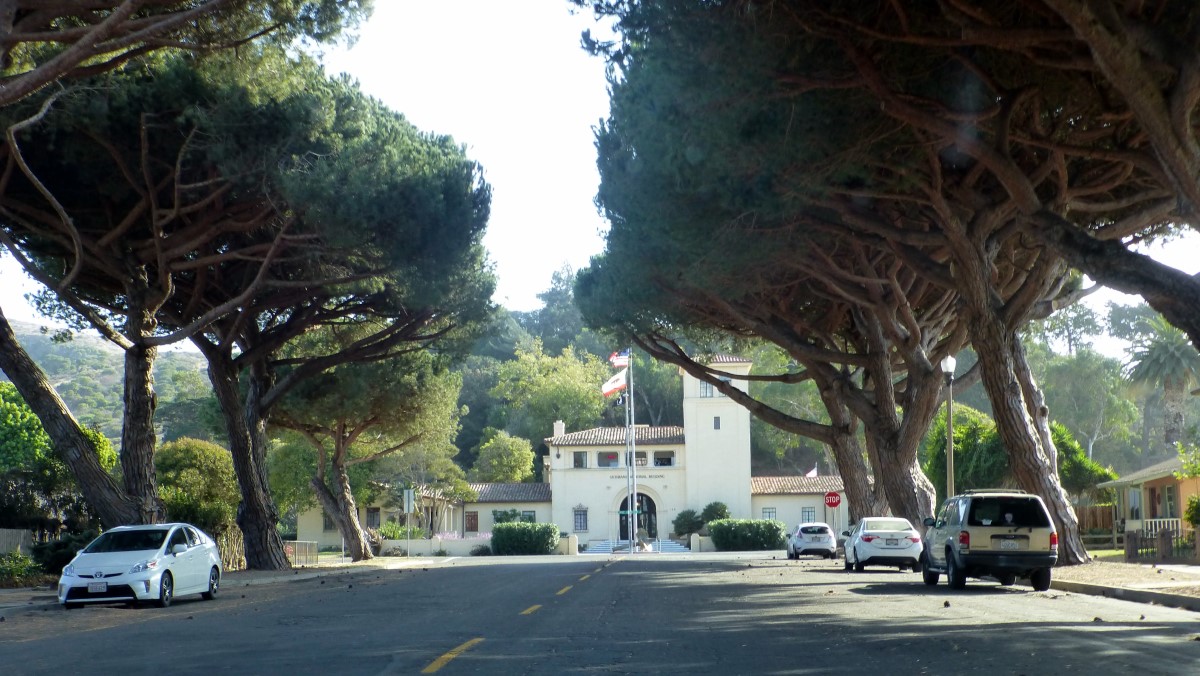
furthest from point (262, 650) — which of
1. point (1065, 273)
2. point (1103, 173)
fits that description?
point (1065, 273)

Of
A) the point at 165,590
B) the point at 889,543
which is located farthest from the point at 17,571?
the point at 889,543

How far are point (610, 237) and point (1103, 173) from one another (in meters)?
11.7

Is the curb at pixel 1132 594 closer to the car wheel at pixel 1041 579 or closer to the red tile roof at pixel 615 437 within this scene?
the car wheel at pixel 1041 579

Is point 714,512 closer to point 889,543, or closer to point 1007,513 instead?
point 889,543

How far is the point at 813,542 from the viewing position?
150 feet

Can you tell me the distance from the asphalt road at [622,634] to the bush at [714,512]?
5362cm

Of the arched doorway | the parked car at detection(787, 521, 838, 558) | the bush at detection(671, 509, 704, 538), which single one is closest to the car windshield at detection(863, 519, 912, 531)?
the parked car at detection(787, 521, 838, 558)

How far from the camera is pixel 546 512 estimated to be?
8038cm

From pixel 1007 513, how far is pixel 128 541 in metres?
15.3

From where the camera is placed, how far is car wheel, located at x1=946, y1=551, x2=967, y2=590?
841 inches

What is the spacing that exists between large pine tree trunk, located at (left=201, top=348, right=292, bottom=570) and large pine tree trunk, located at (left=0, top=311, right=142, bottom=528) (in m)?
7.87

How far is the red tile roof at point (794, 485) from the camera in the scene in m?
77.1

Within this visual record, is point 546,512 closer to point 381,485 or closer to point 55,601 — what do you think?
point 381,485

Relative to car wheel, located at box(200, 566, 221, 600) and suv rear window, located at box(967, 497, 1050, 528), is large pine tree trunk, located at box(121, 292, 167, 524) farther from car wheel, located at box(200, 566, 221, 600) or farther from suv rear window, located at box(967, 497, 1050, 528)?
suv rear window, located at box(967, 497, 1050, 528)
